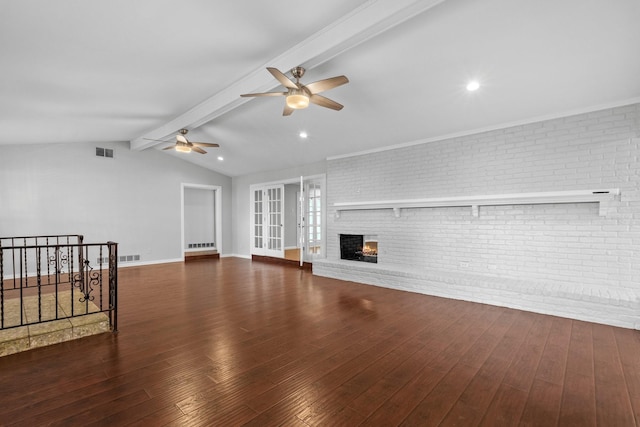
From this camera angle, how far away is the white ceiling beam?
243cm

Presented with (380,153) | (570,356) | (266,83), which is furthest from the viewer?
(380,153)

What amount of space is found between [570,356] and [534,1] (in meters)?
2.94

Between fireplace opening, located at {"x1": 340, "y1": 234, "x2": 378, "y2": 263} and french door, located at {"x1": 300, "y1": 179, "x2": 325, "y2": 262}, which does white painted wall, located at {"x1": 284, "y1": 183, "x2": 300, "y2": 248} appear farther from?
fireplace opening, located at {"x1": 340, "y1": 234, "x2": 378, "y2": 263}

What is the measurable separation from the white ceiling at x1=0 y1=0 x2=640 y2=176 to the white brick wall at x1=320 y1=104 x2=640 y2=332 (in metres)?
0.31

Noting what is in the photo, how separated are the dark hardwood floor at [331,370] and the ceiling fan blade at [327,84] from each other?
98.2 inches

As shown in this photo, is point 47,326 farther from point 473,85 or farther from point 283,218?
point 283,218

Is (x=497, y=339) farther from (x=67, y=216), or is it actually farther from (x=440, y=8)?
(x=67, y=216)

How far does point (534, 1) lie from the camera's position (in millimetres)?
2344

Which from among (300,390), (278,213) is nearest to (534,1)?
(300,390)

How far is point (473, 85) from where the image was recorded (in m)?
3.49

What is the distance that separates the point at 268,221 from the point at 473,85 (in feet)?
20.3

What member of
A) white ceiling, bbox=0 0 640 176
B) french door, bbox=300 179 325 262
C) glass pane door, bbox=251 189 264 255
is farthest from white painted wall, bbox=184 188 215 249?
white ceiling, bbox=0 0 640 176

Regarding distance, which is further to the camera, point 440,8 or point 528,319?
point 528,319

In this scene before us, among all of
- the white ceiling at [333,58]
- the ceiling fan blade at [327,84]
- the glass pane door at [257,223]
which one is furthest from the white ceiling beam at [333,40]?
the glass pane door at [257,223]
